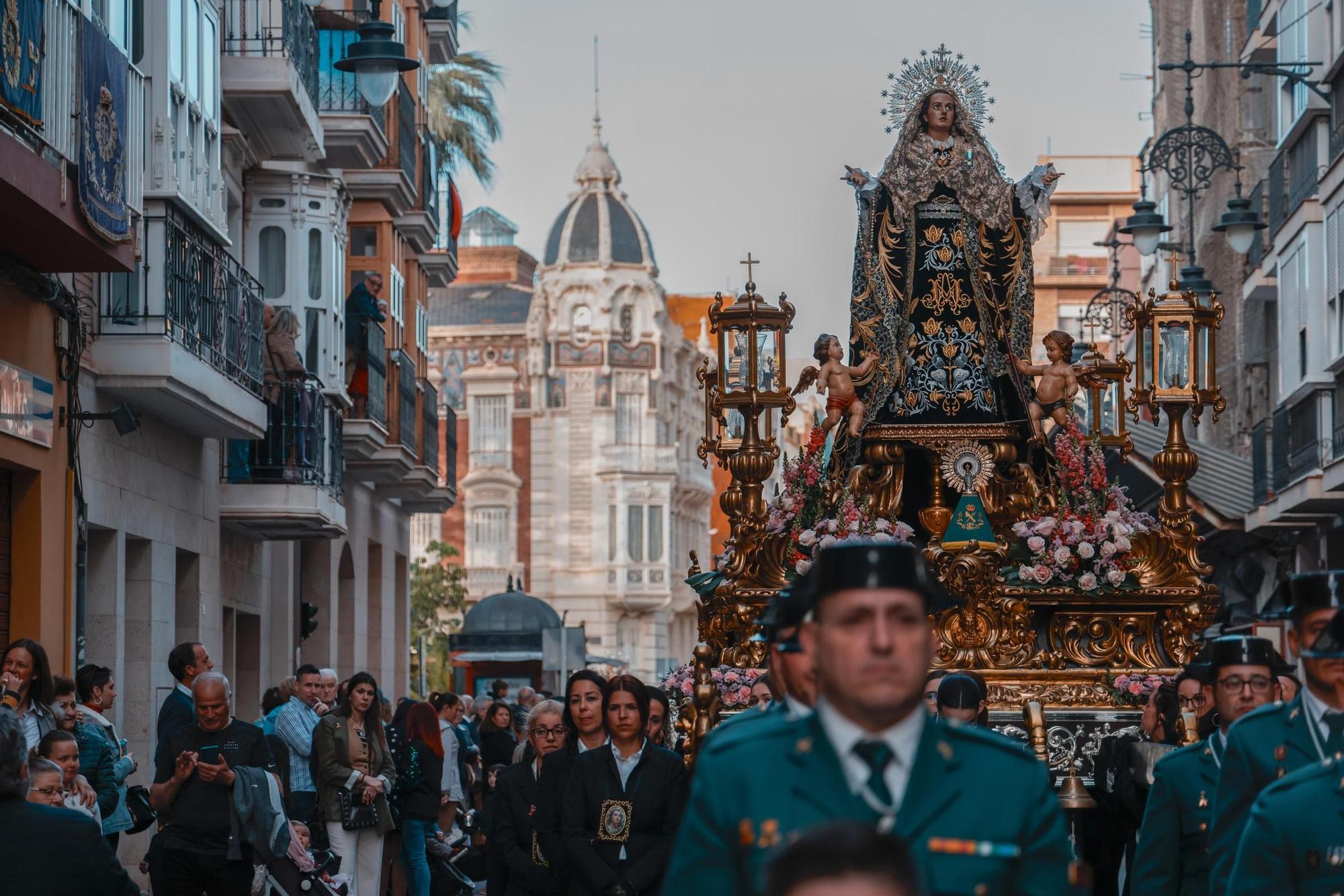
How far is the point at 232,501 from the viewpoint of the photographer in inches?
932

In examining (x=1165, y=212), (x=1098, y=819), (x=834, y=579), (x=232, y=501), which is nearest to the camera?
(x=834, y=579)

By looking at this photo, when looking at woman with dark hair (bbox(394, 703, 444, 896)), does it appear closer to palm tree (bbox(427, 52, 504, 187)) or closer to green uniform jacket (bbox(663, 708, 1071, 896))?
green uniform jacket (bbox(663, 708, 1071, 896))

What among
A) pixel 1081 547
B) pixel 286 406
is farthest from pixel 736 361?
pixel 286 406

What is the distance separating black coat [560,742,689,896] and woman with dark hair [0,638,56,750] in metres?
2.68

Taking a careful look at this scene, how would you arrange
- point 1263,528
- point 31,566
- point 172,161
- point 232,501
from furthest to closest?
point 1263,528, point 232,501, point 172,161, point 31,566

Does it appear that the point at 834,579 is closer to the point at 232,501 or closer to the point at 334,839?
the point at 334,839

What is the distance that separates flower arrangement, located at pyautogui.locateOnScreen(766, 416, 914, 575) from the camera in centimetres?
1616

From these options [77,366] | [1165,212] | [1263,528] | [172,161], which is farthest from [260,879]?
[1165,212]

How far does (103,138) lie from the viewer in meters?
16.4

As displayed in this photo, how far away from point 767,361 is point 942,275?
1306 mm

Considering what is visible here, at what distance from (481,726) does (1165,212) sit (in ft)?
97.2

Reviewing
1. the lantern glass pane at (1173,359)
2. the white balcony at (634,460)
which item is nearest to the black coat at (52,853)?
the lantern glass pane at (1173,359)

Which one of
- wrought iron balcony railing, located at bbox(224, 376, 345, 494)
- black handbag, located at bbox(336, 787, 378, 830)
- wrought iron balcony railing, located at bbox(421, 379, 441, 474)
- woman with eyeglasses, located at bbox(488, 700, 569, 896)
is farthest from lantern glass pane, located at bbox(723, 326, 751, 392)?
wrought iron balcony railing, located at bbox(421, 379, 441, 474)

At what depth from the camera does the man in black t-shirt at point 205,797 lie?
1229 cm
